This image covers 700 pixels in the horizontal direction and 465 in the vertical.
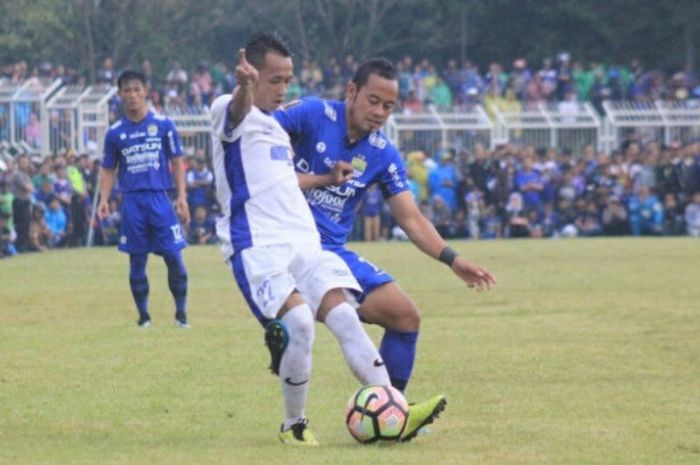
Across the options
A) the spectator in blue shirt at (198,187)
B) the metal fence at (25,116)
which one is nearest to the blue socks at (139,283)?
the spectator in blue shirt at (198,187)

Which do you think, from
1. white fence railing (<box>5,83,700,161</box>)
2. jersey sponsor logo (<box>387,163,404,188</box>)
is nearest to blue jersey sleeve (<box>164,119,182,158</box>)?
jersey sponsor logo (<box>387,163,404,188</box>)

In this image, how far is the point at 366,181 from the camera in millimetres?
8711

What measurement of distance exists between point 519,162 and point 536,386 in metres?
25.0

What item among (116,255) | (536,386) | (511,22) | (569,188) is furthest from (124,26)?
(536,386)

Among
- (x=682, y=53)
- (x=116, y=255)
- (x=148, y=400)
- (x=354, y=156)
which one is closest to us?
(x=354, y=156)

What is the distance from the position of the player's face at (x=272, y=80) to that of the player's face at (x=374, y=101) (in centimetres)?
44

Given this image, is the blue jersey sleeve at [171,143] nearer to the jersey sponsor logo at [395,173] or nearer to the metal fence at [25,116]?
the jersey sponsor logo at [395,173]

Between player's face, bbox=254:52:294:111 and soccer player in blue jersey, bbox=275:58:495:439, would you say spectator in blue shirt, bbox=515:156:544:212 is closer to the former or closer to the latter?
soccer player in blue jersey, bbox=275:58:495:439

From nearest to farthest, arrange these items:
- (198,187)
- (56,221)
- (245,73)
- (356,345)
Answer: (245,73)
(356,345)
(56,221)
(198,187)

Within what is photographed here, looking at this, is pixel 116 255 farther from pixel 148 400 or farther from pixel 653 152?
pixel 148 400

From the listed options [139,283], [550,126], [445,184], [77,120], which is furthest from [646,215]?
[139,283]

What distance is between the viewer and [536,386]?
1058 cm

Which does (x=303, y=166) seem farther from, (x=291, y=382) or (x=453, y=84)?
(x=453, y=84)

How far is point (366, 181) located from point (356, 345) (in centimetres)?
95
